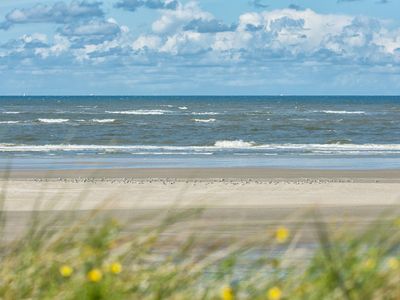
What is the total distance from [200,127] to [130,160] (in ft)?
76.3

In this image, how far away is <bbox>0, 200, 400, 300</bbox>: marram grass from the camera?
412 cm

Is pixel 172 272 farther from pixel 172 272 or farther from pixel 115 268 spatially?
pixel 115 268

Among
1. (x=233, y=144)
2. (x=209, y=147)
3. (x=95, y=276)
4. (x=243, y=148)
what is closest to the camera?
(x=95, y=276)

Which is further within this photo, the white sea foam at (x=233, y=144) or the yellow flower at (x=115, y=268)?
the white sea foam at (x=233, y=144)

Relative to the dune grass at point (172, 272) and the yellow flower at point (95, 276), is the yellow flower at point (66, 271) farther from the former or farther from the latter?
the yellow flower at point (95, 276)

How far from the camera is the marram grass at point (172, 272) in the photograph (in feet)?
13.5

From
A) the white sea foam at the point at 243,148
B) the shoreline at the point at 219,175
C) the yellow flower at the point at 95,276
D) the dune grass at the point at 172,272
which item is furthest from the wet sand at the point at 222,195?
the white sea foam at the point at 243,148

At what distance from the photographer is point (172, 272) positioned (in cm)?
441

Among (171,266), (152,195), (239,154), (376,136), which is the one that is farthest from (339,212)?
(376,136)

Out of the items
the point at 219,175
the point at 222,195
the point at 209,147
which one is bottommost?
the point at 209,147

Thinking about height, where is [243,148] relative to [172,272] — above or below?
below

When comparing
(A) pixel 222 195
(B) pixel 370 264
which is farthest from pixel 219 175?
(B) pixel 370 264

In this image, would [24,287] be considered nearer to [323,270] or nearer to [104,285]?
[104,285]

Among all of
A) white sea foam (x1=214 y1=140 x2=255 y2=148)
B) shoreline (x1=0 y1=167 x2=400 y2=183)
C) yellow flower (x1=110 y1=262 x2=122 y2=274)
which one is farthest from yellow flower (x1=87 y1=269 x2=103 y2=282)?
white sea foam (x1=214 y1=140 x2=255 y2=148)
